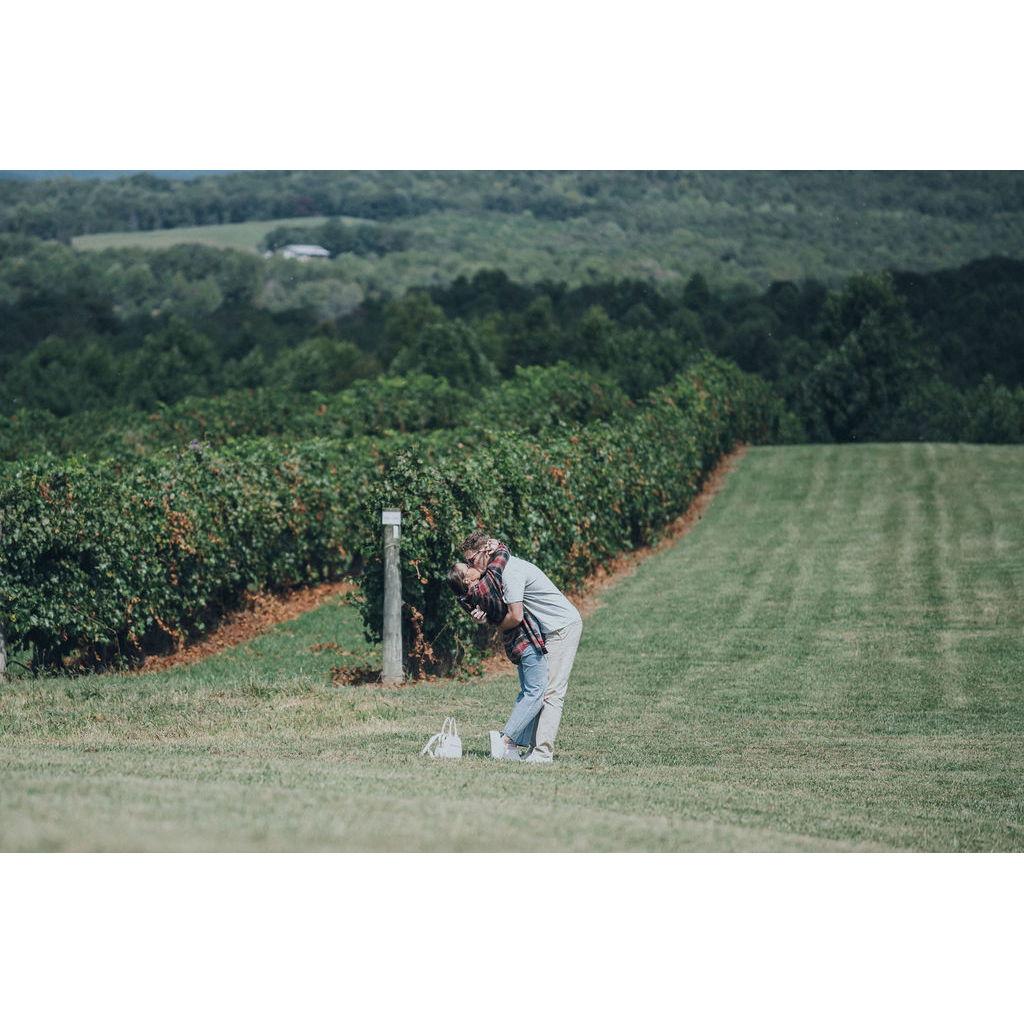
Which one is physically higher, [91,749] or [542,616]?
[542,616]

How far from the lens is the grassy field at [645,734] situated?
24.0ft

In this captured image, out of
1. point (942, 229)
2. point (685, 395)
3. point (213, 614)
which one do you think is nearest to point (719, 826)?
point (213, 614)

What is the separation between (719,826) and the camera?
784cm

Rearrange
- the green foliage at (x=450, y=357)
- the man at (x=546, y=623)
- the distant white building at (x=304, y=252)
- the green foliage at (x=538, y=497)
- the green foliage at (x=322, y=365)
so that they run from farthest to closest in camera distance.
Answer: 1. the distant white building at (x=304, y=252)
2. the green foliage at (x=322, y=365)
3. the green foliage at (x=450, y=357)
4. the green foliage at (x=538, y=497)
5. the man at (x=546, y=623)

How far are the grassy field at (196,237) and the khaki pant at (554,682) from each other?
A: 176ft

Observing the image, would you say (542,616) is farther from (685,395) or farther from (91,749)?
(685,395)

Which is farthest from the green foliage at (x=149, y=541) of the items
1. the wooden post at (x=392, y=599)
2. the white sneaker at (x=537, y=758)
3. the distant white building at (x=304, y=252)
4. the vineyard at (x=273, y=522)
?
the distant white building at (x=304, y=252)

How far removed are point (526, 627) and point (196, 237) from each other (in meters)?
59.4

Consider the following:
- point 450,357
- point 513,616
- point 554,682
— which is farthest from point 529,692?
point 450,357

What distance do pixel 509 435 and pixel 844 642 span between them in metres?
5.84

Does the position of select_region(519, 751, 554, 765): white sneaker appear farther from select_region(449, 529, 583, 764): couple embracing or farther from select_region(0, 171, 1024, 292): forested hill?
select_region(0, 171, 1024, 292): forested hill

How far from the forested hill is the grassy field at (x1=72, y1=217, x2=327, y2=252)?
563 millimetres

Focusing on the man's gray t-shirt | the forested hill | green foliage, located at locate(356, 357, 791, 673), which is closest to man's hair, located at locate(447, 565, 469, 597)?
the man's gray t-shirt

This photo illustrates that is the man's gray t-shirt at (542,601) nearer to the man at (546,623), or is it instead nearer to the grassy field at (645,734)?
the man at (546,623)
